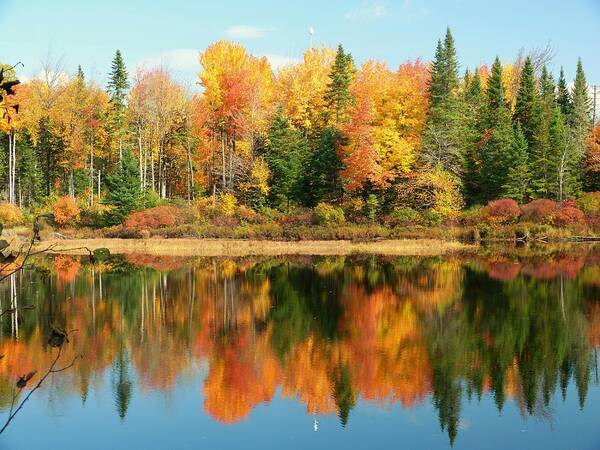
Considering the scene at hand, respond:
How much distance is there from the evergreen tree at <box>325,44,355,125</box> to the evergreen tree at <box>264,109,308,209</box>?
3.69 meters

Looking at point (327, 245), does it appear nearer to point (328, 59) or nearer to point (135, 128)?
point (135, 128)

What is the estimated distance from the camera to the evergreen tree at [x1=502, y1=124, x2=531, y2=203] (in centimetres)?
4634

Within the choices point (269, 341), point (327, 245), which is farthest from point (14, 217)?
point (269, 341)

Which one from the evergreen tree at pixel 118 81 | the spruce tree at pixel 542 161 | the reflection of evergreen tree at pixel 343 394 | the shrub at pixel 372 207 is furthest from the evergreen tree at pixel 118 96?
the reflection of evergreen tree at pixel 343 394

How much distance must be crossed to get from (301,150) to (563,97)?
27522 millimetres

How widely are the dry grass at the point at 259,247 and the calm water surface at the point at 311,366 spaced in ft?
50.6

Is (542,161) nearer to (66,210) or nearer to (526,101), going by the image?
(526,101)

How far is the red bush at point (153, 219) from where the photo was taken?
44.4 meters

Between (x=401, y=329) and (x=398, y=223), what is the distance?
2767 centimetres

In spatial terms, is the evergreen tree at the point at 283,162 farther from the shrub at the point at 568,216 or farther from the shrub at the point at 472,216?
the shrub at the point at 568,216

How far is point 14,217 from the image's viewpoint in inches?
1697

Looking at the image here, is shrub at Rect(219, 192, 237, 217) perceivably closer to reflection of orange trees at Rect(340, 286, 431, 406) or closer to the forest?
the forest

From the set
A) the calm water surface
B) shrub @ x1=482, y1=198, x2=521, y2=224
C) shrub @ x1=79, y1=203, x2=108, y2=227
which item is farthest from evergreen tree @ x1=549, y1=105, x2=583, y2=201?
shrub @ x1=79, y1=203, x2=108, y2=227

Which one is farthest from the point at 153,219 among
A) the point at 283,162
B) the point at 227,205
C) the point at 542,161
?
the point at 542,161
